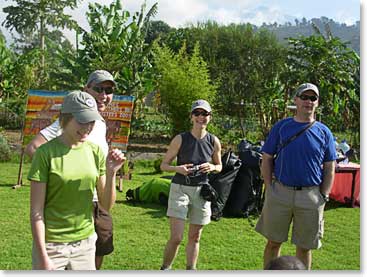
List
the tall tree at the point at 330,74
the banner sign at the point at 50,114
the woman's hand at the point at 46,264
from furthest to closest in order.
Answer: the tall tree at the point at 330,74 → the banner sign at the point at 50,114 → the woman's hand at the point at 46,264

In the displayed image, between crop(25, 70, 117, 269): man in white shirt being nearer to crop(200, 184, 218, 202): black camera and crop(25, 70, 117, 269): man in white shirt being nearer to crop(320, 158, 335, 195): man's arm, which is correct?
crop(200, 184, 218, 202): black camera

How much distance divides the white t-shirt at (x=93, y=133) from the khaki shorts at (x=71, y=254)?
1.29 ft

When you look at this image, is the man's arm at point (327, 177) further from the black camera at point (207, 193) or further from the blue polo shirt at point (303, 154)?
the black camera at point (207, 193)

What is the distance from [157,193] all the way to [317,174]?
3.75 meters

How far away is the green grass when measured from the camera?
15.9 feet

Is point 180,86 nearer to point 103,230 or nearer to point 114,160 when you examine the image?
point 103,230

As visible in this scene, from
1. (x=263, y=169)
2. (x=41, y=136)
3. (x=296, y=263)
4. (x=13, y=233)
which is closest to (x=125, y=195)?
(x=13, y=233)

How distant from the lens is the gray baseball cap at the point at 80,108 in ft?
8.53

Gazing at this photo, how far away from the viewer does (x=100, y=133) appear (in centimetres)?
317

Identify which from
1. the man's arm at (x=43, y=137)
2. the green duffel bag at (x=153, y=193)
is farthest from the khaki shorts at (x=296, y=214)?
the green duffel bag at (x=153, y=193)

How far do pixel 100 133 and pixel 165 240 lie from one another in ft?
8.89

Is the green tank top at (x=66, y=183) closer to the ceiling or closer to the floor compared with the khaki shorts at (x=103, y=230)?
closer to the ceiling

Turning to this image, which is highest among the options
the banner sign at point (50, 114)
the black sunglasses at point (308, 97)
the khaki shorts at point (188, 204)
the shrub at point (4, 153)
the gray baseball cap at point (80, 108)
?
the banner sign at point (50, 114)

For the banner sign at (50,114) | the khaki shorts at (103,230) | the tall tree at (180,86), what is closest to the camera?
the khaki shorts at (103,230)
